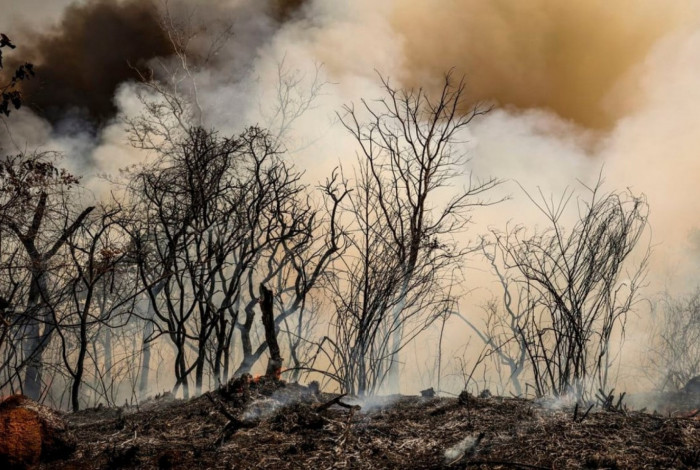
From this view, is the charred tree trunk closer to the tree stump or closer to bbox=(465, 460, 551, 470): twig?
the tree stump

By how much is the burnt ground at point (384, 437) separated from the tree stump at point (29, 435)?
118 mm

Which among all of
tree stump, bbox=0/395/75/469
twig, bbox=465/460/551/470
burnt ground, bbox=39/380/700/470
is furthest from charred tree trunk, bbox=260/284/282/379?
twig, bbox=465/460/551/470

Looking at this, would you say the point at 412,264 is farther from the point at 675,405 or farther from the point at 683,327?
the point at 683,327

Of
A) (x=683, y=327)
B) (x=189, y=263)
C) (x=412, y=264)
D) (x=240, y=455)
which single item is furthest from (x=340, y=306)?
(x=683, y=327)

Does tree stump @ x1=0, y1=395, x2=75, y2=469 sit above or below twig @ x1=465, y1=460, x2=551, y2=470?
above

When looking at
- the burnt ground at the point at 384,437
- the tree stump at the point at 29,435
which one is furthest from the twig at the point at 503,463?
the tree stump at the point at 29,435

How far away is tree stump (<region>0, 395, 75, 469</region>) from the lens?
333cm

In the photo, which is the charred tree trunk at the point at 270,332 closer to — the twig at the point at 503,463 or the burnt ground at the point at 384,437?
the burnt ground at the point at 384,437

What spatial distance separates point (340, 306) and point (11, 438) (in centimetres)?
383

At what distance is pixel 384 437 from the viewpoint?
3592mm

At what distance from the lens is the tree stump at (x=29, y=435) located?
10.9 feet

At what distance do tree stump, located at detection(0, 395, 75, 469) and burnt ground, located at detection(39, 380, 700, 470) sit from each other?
12 centimetres

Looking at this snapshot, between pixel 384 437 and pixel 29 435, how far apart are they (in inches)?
95.8

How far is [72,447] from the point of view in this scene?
3.60 meters
